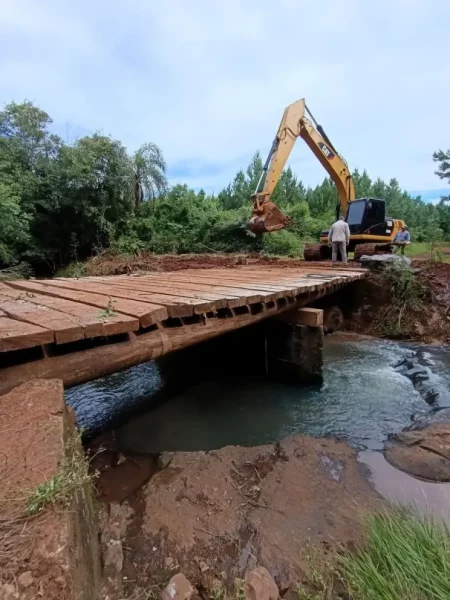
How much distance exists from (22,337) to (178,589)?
4.97ft

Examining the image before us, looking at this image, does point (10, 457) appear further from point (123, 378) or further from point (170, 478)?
point (123, 378)

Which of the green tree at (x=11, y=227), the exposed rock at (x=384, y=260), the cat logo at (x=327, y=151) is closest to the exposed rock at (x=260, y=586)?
the exposed rock at (x=384, y=260)

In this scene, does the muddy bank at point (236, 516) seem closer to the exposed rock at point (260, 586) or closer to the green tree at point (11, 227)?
the exposed rock at point (260, 586)

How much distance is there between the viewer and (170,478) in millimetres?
2682

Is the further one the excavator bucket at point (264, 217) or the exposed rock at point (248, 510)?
the excavator bucket at point (264, 217)

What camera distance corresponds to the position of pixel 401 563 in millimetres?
1660

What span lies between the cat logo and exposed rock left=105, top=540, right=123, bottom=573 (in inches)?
404

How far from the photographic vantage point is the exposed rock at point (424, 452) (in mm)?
2801

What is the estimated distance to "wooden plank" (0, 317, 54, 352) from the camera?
5.72 feet

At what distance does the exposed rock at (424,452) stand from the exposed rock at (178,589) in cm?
202

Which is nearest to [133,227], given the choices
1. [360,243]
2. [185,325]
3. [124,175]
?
[124,175]

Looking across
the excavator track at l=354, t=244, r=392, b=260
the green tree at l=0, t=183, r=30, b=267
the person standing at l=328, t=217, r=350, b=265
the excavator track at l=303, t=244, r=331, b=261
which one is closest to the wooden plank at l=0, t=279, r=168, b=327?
the person standing at l=328, t=217, r=350, b=265

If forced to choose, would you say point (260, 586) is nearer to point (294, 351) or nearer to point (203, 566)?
point (203, 566)

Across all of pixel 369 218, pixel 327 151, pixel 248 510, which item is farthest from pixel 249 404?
pixel 327 151
